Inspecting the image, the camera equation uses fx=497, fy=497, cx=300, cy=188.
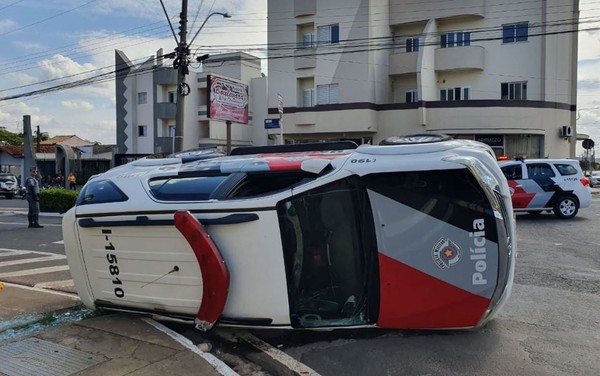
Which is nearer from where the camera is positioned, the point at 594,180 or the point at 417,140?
the point at 417,140

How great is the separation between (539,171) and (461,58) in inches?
618

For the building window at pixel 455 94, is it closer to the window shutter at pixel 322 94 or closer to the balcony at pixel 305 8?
the window shutter at pixel 322 94

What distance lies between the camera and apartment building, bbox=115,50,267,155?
40219mm

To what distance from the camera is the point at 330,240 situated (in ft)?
15.6

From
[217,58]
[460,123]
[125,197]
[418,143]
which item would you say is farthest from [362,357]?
[217,58]

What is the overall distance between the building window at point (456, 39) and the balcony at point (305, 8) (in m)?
7.87

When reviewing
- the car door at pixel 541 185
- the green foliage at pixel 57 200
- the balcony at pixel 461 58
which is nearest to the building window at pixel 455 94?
the balcony at pixel 461 58

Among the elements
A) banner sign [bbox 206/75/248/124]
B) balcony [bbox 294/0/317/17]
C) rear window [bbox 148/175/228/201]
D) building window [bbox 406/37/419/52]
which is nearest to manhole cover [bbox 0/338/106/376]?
rear window [bbox 148/175/228/201]

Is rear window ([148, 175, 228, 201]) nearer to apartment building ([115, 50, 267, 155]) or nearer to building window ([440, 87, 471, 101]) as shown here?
building window ([440, 87, 471, 101])

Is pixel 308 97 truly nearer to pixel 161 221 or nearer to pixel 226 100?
pixel 226 100

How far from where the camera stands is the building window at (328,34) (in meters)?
29.5

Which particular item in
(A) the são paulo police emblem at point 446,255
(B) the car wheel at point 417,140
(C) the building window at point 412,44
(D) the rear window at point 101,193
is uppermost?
(C) the building window at point 412,44

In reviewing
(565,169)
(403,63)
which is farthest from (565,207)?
(403,63)

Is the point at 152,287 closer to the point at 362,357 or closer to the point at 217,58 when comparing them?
the point at 362,357
